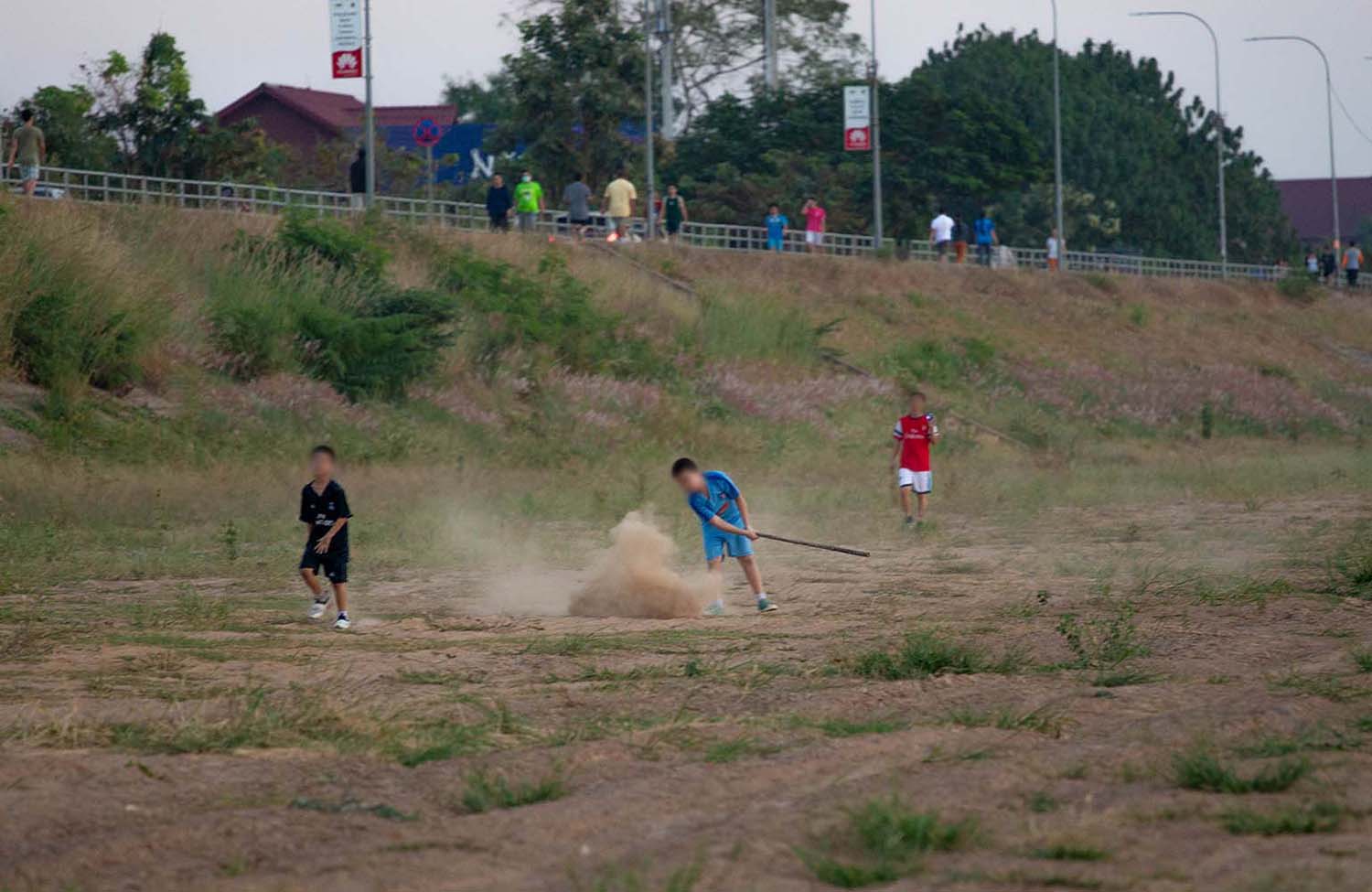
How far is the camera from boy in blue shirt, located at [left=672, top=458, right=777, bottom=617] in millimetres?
13523

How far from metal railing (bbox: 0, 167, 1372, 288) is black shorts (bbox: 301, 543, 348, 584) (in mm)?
19677

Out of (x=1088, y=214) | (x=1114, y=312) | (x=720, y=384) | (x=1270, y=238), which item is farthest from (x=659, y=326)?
(x=1270, y=238)

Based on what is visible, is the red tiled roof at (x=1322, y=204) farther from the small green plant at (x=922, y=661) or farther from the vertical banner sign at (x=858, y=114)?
the small green plant at (x=922, y=661)

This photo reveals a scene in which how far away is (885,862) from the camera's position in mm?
5691

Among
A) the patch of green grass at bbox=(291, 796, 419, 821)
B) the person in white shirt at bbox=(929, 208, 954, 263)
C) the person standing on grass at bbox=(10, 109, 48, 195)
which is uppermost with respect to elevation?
the person in white shirt at bbox=(929, 208, 954, 263)

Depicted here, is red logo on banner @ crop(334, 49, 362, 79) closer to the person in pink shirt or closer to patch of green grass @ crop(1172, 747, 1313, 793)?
the person in pink shirt

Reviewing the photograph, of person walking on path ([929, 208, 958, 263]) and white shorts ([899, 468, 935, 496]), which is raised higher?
person walking on path ([929, 208, 958, 263])

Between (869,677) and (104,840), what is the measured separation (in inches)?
191

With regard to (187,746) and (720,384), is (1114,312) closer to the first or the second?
(720,384)

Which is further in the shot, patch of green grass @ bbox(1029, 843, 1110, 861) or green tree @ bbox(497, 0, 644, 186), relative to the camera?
green tree @ bbox(497, 0, 644, 186)

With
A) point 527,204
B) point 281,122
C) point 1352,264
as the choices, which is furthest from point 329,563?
point 281,122

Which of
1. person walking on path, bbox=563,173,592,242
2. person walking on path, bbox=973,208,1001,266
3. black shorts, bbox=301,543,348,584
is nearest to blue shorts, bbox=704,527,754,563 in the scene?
black shorts, bbox=301,543,348,584

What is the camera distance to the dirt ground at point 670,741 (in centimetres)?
584

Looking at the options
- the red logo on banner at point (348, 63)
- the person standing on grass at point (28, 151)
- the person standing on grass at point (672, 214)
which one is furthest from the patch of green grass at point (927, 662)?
the person standing on grass at point (672, 214)
